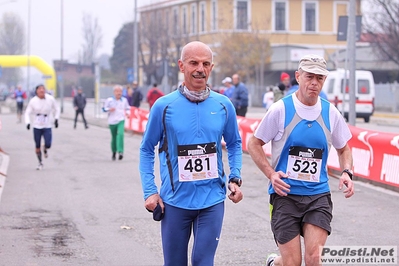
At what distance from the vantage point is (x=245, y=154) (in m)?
20.0

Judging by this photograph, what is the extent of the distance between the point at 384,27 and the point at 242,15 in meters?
20.9

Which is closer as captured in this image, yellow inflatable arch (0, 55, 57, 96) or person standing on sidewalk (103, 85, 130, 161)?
person standing on sidewalk (103, 85, 130, 161)

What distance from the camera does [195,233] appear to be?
5348 millimetres

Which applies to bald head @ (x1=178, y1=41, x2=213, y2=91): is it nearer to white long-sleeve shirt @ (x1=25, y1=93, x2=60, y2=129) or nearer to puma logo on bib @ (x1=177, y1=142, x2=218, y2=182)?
puma logo on bib @ (x1=177, y1=142, x2=218, y2=182)

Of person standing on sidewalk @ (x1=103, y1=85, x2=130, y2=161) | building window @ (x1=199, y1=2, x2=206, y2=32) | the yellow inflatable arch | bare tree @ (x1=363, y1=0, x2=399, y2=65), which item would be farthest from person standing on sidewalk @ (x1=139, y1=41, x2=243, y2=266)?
building window @ (x1=199, y1=2, x2=206, y2=32)

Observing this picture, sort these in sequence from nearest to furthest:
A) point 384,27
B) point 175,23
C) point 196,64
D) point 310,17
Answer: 1. point 196,64
2. point 384,27
3. point 175,23
4. point 310,17

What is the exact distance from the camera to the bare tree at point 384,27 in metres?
48.2

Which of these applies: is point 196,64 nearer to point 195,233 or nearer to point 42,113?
point 195,233

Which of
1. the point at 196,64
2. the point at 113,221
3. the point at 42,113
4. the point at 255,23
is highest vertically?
the point at 255,23

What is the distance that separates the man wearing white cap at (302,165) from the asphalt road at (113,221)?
7.41ft

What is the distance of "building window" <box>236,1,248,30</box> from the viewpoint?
67125 mm

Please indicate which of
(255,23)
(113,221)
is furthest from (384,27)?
(113,221)

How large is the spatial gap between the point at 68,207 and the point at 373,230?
4187 mm

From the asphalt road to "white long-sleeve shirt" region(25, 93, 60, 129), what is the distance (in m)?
0.96
